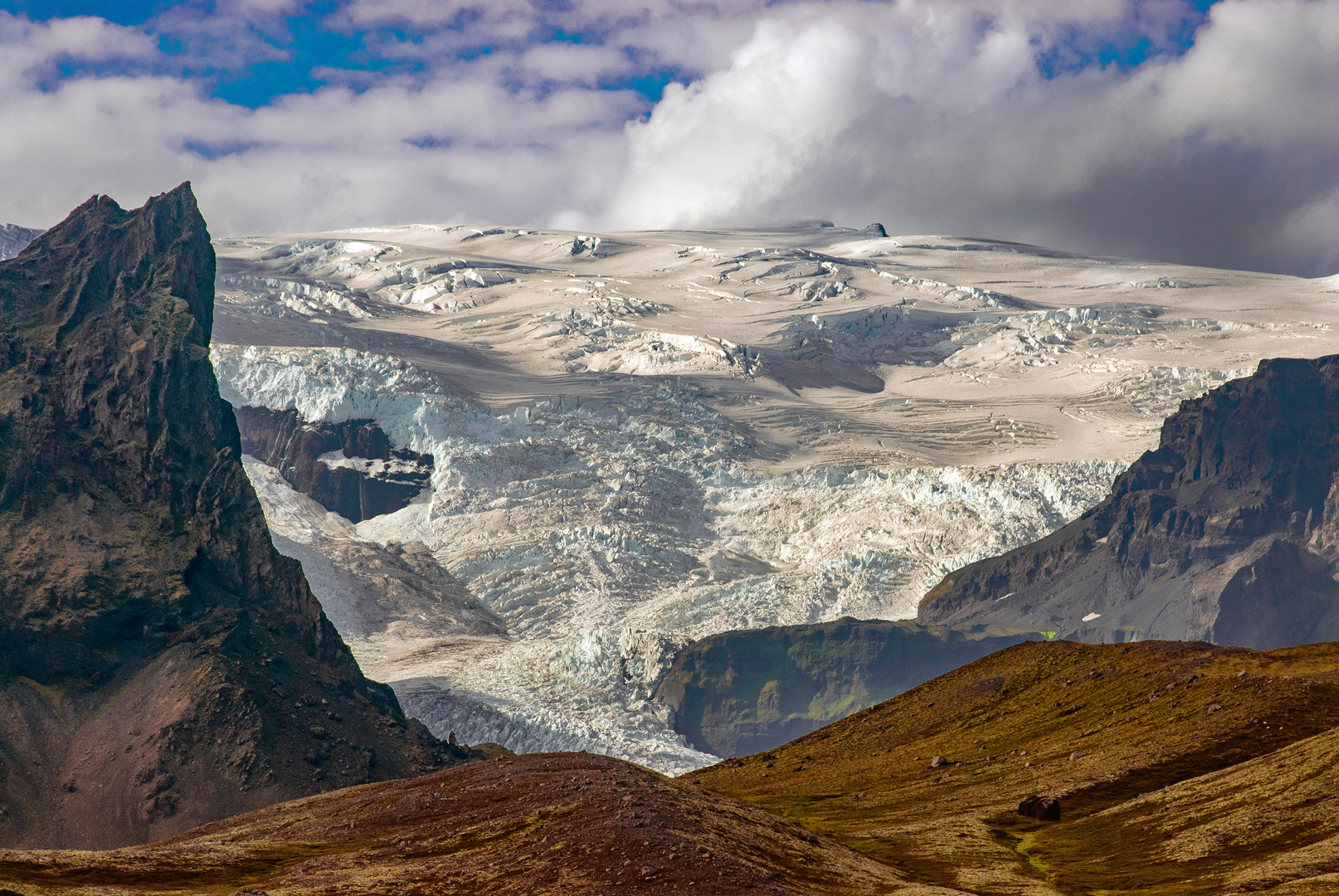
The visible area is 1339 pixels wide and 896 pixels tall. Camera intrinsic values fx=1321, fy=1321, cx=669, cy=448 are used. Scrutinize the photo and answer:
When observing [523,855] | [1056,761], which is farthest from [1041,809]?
[523,855]

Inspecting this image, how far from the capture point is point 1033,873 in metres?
96.7

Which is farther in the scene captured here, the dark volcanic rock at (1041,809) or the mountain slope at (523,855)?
the dark volcanic rock at (1041,809)

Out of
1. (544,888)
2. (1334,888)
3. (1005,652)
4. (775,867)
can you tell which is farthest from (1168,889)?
(1005,652)

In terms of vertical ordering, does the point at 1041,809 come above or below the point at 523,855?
below

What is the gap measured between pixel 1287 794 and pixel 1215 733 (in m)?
26.2

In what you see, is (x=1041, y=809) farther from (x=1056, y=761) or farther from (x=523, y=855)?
(x=523, y=855)

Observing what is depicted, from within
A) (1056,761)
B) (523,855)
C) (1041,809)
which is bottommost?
(1041,809)

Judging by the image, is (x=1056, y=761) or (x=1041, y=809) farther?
(x=1056, y=761)

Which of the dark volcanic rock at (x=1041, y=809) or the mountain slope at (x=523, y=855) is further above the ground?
the mountain slope at (x=523, y=855)

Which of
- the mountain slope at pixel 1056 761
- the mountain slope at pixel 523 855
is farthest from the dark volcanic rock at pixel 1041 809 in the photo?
the mountain slope at pixel 523 855

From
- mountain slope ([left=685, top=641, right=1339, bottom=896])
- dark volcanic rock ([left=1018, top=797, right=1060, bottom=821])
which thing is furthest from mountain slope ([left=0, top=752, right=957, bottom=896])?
dark volcanic rock ([left=1018, top=797, right=1060, bottom=821])

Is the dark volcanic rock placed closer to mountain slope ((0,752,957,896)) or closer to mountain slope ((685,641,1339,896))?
mountain slope ((685,641,1339,896))

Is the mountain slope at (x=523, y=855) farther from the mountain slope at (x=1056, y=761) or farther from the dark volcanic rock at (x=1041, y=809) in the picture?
the dark volcanic rock at (x=1041, y=809)

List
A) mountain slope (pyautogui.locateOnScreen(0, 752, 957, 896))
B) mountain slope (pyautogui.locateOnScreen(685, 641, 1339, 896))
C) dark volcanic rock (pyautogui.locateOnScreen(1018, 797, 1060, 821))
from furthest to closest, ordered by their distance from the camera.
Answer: dark volcanic rock (pyautogui.locateOnScreen(1018, 797, 1060, 821)) → mountain slope (pyautogui.locateOnScreen(685, 641, 1339, 896)) → mountain slope (pyautogui.locateOnScreen(0, 752, 957, 896))
